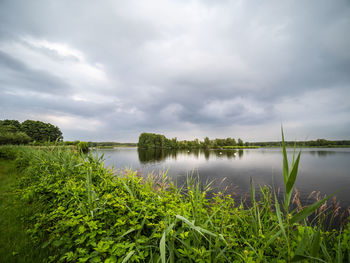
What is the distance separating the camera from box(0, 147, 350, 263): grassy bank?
161cm

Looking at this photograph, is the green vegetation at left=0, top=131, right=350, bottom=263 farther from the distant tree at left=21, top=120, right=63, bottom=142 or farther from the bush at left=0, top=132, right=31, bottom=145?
the distant tree at left=21, top=120, right=63, bottom=142

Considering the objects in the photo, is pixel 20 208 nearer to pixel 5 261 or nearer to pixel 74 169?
pixel 74 169

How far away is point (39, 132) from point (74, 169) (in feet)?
245

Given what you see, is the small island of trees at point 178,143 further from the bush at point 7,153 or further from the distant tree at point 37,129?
the bush at point 7,153

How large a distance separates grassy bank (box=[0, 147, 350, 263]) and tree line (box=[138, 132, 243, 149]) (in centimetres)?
10683

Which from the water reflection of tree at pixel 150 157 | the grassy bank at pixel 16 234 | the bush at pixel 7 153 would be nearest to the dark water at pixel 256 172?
the grassy bank at pixel 16 234

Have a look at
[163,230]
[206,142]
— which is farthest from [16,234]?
[206,142]

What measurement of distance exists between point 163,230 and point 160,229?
11 centimetres

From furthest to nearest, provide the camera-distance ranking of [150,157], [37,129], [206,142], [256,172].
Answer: [206,142], [37,129], [150,157], [256,172]

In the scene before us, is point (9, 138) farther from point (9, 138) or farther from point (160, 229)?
point (160, 229)

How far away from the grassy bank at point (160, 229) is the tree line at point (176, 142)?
107 meters

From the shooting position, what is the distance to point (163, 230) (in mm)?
1882

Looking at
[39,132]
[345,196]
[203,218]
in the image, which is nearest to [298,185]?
[345,196]

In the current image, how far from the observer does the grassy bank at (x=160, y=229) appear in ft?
5.28
